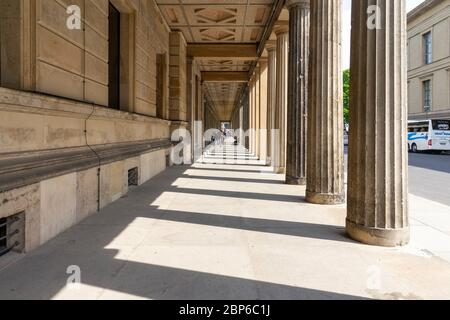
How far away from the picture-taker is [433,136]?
29.5 m

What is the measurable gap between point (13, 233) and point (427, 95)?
43.1 metres

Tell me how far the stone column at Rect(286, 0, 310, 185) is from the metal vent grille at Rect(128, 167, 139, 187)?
4140 millimetres

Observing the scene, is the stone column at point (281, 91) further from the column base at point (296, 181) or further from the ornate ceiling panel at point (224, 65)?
the ornate ceiling panel at point (224, 65)

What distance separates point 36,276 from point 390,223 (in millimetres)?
4101

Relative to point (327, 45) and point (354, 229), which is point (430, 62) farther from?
point (354, 229)

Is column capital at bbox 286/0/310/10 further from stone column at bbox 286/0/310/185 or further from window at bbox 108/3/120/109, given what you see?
window at bbox 108/3/120/109

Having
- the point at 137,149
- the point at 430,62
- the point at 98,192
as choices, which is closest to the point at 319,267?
the point at 98,192

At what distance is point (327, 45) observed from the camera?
741 centimetres

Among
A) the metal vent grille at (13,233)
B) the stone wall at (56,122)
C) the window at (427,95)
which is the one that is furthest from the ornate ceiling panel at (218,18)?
the window at (427,95)

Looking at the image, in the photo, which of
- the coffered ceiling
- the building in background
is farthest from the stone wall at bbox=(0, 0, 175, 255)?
the building in background

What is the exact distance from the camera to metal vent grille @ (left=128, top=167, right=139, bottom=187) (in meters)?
9.52

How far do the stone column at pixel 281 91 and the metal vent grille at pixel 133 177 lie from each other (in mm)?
5564

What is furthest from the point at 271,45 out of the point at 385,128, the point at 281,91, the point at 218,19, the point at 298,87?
the point at 385,128

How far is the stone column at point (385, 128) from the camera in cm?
479
